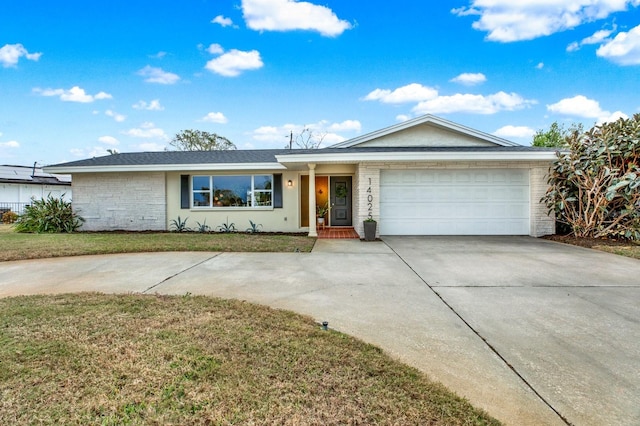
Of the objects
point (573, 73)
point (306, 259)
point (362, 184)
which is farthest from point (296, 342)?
point (573, 73)

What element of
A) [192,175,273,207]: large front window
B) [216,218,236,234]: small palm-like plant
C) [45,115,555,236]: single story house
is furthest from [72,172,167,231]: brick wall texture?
[216,218,236,234]: small palm-like plant

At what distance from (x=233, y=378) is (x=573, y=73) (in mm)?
20508

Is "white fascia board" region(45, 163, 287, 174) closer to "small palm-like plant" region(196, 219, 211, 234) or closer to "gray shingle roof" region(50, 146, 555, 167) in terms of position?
"gray shingle roof" region(50, 146, 555, 167)

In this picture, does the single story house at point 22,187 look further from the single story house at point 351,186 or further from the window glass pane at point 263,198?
the window glass pane at point 263,198

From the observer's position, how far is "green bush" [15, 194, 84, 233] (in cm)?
1191

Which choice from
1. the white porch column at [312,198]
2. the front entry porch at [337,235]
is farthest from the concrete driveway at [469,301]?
the white porch column at [312,198]

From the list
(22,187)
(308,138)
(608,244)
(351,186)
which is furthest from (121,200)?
(308,138)

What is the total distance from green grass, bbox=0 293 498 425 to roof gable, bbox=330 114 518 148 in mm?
9890

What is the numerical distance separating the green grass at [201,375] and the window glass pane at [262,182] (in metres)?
9.14

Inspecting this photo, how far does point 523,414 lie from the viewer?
6.45ft

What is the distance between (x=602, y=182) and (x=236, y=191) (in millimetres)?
12019

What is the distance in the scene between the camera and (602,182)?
902 cm

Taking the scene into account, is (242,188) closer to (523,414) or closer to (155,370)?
(155,370)

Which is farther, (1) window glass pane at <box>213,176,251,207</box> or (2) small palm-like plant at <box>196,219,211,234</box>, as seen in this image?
(1) window glass pane at <box>213,176,251,207</box>
